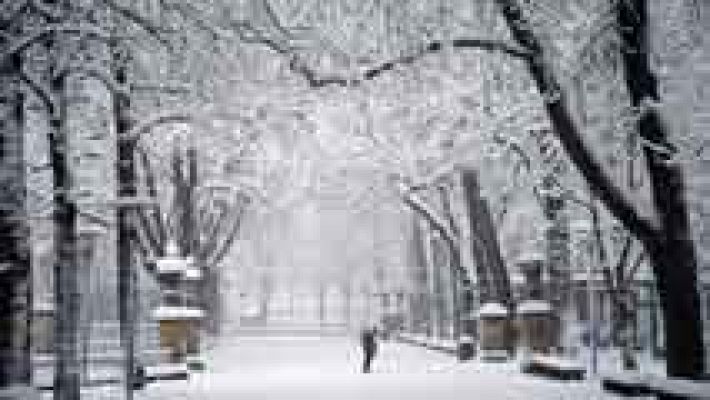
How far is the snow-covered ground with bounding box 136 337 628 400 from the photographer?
15.4 metres

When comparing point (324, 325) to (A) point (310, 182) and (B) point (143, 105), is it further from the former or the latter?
(B) point (143, 105)

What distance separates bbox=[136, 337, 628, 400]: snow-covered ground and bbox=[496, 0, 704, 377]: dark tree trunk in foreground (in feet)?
9.06

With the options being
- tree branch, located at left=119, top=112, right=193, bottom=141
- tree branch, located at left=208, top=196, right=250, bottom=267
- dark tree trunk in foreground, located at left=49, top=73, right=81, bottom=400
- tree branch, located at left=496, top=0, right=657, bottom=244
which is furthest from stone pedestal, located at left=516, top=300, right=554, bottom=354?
tree branch, located at left=208, top=196, right=250, bottom=267

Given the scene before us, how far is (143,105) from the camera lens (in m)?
16.3

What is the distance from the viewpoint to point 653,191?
11.8 metres

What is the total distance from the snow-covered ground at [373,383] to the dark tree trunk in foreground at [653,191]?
9.06 ft

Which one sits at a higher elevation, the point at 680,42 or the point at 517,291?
the point at 680,42

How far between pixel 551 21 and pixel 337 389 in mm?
8114

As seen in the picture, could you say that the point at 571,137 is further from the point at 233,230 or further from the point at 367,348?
the point at 233,230

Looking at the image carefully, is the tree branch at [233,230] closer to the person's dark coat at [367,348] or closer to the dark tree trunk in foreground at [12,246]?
the person's dark coat at [367,348]

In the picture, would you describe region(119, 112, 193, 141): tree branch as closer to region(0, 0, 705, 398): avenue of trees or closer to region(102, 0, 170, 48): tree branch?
region(0, 0, 705, 398): avenue of trees

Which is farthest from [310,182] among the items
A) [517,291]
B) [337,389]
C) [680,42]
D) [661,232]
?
[661,232]

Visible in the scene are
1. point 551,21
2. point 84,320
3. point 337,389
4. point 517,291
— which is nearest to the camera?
point 551,21

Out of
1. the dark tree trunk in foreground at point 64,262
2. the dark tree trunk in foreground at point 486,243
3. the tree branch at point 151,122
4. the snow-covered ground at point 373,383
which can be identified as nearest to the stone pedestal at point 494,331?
the dark tree trunk in foreground at point 486,243
